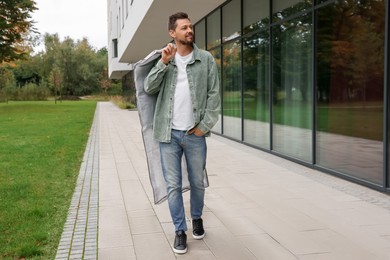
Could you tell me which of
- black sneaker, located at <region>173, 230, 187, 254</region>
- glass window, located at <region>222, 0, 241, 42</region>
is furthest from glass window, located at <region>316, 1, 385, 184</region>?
glass window, located at <region>222, 0, 241, 42</region>

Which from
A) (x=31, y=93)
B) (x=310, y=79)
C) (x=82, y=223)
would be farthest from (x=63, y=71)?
(x=82, y=223)

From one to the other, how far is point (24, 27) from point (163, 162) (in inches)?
1134

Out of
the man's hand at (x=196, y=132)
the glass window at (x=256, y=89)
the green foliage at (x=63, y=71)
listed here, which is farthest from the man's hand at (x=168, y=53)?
the green foliage at (x=63, y=71)

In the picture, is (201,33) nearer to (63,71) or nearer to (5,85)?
(5,85)

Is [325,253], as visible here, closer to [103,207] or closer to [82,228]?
[82,228]

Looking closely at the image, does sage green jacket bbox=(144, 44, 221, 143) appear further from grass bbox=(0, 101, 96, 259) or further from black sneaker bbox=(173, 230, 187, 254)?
grass bbox=(0, 101, 96, 259)

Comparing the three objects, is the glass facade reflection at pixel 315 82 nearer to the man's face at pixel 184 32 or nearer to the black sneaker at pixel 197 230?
the black sneaker at pixel 197 230

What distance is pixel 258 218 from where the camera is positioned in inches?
203

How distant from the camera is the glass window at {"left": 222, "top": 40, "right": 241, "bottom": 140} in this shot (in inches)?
484

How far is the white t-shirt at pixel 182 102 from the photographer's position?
4105 millimetres

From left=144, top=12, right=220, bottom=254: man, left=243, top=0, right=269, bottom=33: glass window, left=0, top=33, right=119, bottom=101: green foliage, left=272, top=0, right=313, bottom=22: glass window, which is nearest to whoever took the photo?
left=144, top=12, right=220, bottom=254: man

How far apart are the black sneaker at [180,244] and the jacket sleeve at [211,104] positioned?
0.92 m

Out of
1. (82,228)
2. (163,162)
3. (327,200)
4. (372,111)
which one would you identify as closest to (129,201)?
(82,228)

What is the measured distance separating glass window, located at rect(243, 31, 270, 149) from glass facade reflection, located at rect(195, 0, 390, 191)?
2cm
